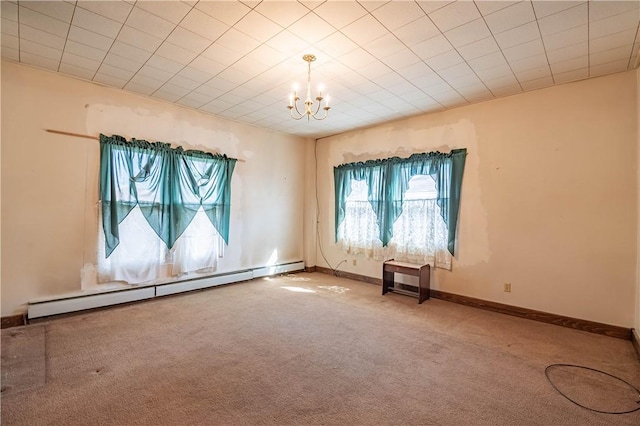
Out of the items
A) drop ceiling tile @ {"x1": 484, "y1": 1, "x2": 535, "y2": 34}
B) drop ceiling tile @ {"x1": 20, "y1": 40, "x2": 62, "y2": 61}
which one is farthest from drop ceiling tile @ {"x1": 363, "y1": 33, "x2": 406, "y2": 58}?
drop ceiling tile @ {"x1": 20, "y1": 40, "x2": 62, "y2": 61}

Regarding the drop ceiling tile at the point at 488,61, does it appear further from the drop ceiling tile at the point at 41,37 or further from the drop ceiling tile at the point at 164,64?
the drop ceiling tile at the point at 41,37

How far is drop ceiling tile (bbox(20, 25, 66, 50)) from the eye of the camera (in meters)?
2.67

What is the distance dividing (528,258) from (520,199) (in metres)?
0.76

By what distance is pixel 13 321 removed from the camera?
3242 mm

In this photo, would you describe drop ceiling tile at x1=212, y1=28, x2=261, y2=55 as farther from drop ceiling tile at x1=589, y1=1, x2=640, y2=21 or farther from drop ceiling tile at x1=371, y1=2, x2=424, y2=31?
drop ceiling tile at x1=589, y1=1, x2=640, y2=21

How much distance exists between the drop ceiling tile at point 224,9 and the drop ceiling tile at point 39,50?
1895 millimetres

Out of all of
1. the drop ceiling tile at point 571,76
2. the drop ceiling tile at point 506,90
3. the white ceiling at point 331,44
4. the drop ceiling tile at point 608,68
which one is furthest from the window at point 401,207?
the drop ceiling tile at point 608,68

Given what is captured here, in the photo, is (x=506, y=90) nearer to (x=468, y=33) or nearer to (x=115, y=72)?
(x=468, y=33)

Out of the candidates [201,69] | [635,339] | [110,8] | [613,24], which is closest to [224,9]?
[110,8]

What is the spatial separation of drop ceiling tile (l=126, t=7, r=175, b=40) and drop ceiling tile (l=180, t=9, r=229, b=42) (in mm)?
158

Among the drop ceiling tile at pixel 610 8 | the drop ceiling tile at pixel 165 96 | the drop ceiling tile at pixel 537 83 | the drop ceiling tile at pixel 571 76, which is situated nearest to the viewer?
the drop ceiling tile at pixel 610 8

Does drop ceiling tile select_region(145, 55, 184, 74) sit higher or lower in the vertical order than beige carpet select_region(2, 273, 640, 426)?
higher

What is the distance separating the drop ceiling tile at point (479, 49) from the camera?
2.73 m

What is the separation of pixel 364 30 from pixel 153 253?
3903 mm
